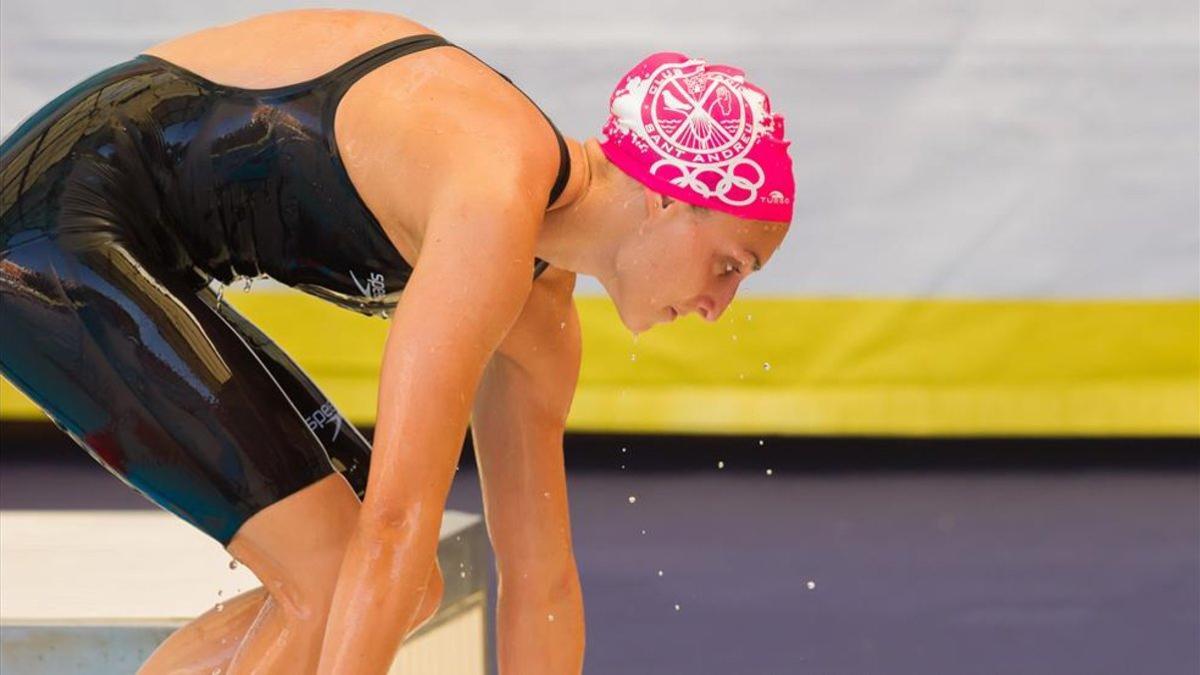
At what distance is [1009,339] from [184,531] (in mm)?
2304

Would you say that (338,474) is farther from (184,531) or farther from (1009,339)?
(1009,339)

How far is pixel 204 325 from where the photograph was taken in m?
1.86

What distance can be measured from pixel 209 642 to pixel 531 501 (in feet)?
1.59

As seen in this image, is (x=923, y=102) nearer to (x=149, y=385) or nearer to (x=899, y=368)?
(x=899, y=368)

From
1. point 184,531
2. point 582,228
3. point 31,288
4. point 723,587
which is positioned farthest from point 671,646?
point 31,288

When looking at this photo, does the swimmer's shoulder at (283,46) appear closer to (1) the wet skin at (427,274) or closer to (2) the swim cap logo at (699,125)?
(1) the wet skin at (427,274)

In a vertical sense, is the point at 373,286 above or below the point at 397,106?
below

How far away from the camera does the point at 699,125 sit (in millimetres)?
1912

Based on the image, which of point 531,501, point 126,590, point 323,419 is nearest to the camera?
point 323,419

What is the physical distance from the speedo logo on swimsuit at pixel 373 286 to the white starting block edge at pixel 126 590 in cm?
50

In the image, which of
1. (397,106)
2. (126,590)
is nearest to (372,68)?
(397,106)

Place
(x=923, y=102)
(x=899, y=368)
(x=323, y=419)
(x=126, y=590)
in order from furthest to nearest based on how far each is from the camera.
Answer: (x=899, y=368)
(x=923, y=102)
(x=126, y=590)
(x=323, y=419)

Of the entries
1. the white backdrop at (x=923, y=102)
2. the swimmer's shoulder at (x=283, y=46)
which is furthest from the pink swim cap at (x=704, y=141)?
the white backdrop at (x=923, y=102)

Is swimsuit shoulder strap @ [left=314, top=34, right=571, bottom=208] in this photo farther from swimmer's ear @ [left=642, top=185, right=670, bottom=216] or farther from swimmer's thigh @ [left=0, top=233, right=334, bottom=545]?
swimmer's thigh @ [left=0, top=233, right=334, bottom=545]
